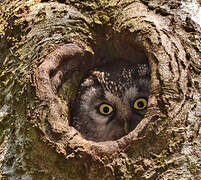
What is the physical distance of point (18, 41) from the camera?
2.86 meters

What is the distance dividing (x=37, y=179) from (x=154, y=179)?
0.64 meters

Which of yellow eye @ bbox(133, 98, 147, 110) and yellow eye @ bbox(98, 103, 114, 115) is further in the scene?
yellow eye @ bbox(98, 103, 114, 115)

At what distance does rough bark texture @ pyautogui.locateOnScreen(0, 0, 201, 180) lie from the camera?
88.5 inches

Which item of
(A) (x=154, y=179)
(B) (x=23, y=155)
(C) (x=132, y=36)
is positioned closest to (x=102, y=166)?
(A) (x=154, y=179)

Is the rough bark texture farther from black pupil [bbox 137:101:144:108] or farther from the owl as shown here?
black pupil [bbox 137:101:144:108]

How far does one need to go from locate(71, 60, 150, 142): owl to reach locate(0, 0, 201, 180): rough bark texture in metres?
0.17

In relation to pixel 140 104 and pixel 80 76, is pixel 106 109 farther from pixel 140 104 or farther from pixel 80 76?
pixel 80 76

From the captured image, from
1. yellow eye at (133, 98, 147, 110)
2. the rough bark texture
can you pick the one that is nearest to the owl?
yellow eye at (133, 98, 147, 110)

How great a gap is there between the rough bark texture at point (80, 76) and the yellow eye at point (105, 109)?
18.2 inches

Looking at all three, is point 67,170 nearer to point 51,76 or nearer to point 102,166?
point 102,166

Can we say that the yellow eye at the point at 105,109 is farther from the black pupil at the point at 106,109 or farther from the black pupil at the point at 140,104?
the black pupil at the point at 140,104

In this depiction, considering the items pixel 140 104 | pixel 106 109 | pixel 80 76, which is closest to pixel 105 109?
pixel 106 109

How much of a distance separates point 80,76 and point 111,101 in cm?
48

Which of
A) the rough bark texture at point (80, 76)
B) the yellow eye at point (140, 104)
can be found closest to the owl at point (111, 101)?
the yellow eye at point (140, 104)
